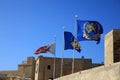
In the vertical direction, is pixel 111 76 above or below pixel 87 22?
below

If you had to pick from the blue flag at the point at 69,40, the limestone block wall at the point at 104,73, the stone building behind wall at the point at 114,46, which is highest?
the blue flag at the point at 69,40

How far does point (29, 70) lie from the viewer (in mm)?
57500

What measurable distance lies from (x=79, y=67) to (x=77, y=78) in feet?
110

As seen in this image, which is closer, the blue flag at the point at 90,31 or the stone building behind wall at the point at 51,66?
the blue flag at the point at 90,31

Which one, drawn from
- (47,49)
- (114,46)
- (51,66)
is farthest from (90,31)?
(51,66)

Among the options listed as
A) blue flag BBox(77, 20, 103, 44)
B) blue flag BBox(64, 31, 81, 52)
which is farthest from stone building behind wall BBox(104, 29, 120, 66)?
blue flag BBox(64, 31, 81, 52)

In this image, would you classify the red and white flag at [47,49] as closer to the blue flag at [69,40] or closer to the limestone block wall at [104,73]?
the blue flag at [69,40]

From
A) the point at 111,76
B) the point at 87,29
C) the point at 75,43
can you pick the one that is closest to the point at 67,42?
the point at 75,43

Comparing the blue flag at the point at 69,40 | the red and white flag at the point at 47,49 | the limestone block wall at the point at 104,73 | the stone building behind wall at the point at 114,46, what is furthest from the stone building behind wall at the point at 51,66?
the limestone block wall at the point at 104,73

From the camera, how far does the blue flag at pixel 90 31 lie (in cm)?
1947

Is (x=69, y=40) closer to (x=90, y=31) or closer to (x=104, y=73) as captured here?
(x=90, y=31)

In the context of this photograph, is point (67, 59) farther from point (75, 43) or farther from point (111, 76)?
point (111, 76)

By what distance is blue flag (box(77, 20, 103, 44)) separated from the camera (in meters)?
19.5

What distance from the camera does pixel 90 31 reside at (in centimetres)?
1969
